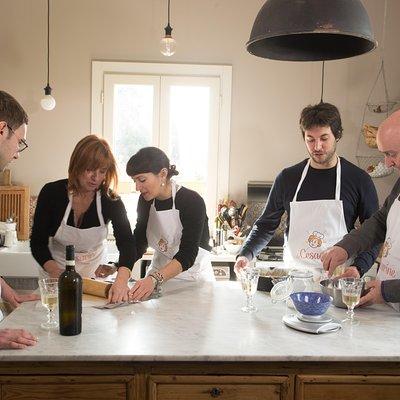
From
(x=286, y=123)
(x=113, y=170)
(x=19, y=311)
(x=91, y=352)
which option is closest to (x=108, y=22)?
(x=286, y=123)

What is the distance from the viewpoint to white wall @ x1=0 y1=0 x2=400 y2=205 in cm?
447

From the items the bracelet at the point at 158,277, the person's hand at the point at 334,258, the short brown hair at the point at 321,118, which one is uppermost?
the short brown hair at the point at 321,118

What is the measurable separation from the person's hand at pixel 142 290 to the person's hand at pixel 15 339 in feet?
1.72

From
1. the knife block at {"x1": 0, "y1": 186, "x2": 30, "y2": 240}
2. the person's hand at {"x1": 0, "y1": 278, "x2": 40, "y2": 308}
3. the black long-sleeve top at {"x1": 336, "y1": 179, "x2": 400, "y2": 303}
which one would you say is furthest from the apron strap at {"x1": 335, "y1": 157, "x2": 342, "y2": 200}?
the knife block at {"x1": 0, "y1": 186, "x2": 30, "y2": 240}

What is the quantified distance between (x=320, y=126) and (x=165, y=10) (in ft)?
8.18

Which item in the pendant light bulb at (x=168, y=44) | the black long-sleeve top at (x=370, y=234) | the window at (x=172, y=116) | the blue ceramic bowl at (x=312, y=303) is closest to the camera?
the blue ceramic bowl at (x=312, y=303)

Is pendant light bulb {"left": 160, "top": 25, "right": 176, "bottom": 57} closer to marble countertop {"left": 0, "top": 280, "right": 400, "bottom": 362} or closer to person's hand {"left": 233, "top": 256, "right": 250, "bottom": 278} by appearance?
person's hand {"left": 233, "top": 256, "right": 250, "bottom": 278}

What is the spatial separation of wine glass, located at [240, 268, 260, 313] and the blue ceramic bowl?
0.17m

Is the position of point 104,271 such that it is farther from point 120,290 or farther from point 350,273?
point 350,273

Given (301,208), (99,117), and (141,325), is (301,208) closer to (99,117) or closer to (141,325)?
(141,325)

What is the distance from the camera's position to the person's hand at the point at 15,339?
63.0 inches

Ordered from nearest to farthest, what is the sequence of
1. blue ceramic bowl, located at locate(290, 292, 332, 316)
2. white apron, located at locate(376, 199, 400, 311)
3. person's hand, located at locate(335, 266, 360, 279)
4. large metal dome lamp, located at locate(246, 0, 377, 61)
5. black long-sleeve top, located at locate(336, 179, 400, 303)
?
large metal dome lamp, located at locate(246, 0, 377, 61) < blue ceramic bowl, located at locate(290, 292, 332, 316) < white apron, located at locate(376, 199, 400, 311) < person's hand, located at locate(335, 266, 360, 279) < black long-sleeve top, located at locate(336, 179, 400, 303)

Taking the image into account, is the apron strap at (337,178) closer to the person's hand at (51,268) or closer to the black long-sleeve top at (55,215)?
the black long-sleeve top at (55,215)

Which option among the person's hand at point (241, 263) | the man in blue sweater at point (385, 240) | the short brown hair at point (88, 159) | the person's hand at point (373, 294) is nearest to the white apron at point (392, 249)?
the man in blue sweater at point (385, 240)
